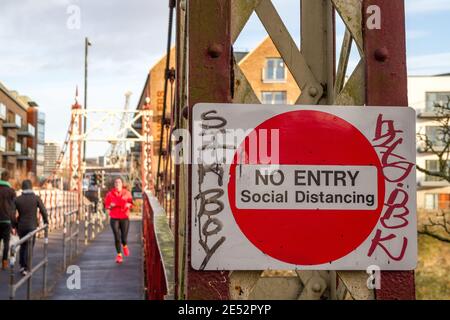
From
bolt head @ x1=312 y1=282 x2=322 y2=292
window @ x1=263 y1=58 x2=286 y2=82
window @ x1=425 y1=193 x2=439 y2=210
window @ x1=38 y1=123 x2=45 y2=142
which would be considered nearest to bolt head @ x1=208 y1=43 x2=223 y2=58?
bolt head @ x1=312 y1=282 x2=322 y2=292

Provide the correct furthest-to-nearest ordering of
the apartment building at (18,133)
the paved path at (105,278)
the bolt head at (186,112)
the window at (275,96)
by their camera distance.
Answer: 1. the apartment building at (18,133)
2. the window at (275,96)
3. the paved path at (105,278)
4. the bolt head at (186,112)

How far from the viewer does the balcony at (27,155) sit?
71.5m

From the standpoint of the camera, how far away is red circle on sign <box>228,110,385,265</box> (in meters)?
1.85

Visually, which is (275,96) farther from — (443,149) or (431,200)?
(443,149)

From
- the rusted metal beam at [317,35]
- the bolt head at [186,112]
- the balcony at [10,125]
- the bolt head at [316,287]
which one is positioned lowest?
the bolt head at [316,287]

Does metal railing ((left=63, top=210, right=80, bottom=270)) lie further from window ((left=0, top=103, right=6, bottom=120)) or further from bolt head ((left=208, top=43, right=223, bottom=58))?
window ((left=0, top=103, right=6, bottom=120))

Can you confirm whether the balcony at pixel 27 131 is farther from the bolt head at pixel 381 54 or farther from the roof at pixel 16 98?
the bolt head at pixel 381 54

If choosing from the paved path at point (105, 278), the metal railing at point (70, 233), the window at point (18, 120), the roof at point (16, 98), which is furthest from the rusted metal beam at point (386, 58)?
the window at point (18, 120)

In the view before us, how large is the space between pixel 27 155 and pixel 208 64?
76762 millimetres

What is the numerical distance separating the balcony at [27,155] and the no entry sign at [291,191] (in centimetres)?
7100

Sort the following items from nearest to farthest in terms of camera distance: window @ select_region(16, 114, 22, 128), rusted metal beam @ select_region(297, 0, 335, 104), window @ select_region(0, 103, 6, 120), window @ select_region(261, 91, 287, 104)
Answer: rusted metal beam @ select_region(297, 0, 335, 104)
window @ select_region(261, 91, 287, 104)
window @ select_region(0, 103, 6, 120)
window @ select_region(16, 114, 22, 128)

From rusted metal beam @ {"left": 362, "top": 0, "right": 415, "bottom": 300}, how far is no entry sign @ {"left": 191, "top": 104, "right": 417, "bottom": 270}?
0.11 meters

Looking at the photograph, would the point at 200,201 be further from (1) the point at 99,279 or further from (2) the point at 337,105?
(1) the point at 99,279

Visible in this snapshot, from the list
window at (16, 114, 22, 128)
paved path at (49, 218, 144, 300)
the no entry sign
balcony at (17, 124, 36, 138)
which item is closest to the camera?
the no entry sign
